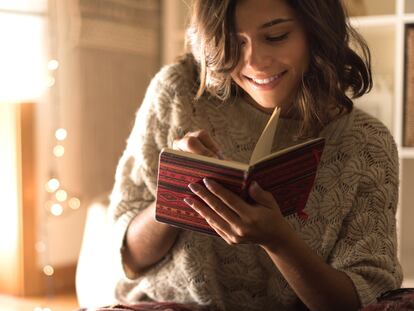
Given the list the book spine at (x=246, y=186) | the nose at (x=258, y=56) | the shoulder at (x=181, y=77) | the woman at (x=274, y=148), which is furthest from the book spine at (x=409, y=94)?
the book spine at (x=246, y=186)

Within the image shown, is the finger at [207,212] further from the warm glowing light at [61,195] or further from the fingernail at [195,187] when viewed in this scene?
the warm glowing light at [61,195]

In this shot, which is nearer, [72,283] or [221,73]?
[221,73]

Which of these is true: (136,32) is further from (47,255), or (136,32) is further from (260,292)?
(260,292)

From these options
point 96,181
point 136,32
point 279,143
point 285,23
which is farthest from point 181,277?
point 136,32

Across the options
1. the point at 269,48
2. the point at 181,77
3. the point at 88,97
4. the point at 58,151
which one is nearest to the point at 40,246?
the point at 58,151

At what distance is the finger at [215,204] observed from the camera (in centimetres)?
106

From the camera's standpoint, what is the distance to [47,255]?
8.38 ft

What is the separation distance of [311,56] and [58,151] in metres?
1.50

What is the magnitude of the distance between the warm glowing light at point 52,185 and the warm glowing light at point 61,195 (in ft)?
0.08

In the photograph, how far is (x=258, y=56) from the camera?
1.27 meters

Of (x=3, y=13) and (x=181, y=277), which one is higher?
(x=3, y=13)

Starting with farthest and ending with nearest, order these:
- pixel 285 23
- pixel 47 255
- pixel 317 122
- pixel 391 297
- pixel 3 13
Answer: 1. pixel 47 255
2. pixel 3 13
3. pixel 317 122
4. pixel 285 23
5. pixel 391 297

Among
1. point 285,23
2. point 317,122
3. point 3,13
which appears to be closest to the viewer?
point 285,23

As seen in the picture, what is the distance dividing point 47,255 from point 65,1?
981 millimetres
